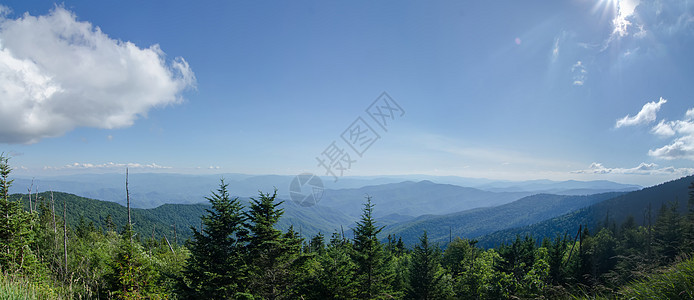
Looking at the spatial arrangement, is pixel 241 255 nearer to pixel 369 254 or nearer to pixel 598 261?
pixel 369 254

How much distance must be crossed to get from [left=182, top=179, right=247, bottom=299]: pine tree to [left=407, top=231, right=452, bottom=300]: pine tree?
16.4m

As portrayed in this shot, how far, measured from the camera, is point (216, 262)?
15492mm

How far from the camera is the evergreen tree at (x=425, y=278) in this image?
24625mm

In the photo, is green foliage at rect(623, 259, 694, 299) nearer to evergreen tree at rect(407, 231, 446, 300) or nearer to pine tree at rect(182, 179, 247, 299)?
pine tree at rect(182, 179, 247, 299)

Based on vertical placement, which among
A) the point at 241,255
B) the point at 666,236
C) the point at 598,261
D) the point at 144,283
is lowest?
the point at 598,261

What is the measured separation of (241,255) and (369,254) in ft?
28.8

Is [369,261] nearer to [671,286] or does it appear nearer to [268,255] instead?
[268,255]

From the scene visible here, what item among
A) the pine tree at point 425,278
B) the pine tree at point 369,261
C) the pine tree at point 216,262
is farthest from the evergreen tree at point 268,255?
the pine tree at point 425,278

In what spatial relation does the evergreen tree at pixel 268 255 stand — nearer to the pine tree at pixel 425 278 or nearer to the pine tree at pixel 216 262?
the pine tree at pixel 216 262

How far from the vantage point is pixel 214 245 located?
50.4ft

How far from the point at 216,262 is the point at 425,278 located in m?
18.5

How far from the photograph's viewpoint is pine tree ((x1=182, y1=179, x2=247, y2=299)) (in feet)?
49.2

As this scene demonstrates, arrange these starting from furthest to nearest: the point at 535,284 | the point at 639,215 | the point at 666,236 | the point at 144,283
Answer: the point at 639,215, the point at 666,236, the point at 535,284, the point at 144,283

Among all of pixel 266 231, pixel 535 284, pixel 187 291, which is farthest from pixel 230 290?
pixel 535 284
